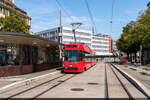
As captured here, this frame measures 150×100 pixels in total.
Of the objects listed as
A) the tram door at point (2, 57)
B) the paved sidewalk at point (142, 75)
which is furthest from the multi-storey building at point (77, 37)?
the tram door at point (2, 57)

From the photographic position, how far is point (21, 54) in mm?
16984

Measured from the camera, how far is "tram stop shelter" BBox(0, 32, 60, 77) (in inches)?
559

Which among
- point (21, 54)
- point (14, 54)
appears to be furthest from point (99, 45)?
point (14, 54)

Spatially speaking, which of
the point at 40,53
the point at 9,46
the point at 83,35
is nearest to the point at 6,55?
the point at 9,46

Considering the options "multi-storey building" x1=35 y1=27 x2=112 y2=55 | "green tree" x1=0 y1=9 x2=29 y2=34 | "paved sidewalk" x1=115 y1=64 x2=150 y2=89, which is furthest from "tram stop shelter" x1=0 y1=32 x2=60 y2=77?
"multi-storey building" x1=35 y1=27 x2=112 y2=55

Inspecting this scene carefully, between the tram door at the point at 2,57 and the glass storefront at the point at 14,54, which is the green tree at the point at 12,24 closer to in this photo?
the glass storefront at the point at 14,54

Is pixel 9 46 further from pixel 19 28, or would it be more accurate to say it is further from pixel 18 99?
pixel 19 28

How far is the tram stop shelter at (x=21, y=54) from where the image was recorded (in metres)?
14.2

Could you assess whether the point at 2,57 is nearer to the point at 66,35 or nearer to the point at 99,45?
the point at 66,35

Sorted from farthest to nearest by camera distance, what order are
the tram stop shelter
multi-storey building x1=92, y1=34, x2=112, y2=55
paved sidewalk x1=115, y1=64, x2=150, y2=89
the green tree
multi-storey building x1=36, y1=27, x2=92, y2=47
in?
multi-storey building x1=92, y1=34, x2=112, y2=55 → multi-storey building x1=36, y1=27, x2=92, y2=47 → the green tree → the tram stop shelter → paved sidewalk x1=115, y1=64, x2=150, y2=89

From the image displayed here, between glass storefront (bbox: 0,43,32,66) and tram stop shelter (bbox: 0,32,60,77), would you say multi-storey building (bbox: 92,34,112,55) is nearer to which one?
tram stop shelter (bbox: 0,32,60,77)

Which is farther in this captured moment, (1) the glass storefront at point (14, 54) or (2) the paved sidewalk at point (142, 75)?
(1) the glass storefront at point (14, 54)

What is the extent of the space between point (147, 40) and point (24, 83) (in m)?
28.4

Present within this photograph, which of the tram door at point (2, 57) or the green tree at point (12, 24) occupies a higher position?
the green tree at point (12, 24)
